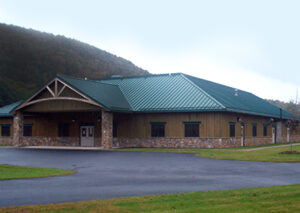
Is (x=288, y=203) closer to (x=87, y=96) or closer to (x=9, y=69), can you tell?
(x=87, y=96)

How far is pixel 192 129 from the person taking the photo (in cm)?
3306

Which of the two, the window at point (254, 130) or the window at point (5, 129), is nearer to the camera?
the window at point (254, 130)

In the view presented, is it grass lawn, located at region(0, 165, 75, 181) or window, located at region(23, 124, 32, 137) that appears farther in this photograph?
window, located at region(23, 124, 32, 137)

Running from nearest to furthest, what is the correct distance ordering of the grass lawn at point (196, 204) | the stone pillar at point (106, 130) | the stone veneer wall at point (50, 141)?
the grass lawn at point (196, 204) < the stone pillar at point (106, 130) < the stone veneer wall at point (50, 141)

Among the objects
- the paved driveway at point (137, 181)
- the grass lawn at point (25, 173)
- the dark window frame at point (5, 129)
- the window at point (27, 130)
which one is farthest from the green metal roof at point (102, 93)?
the grass lawn at point (25, 173)

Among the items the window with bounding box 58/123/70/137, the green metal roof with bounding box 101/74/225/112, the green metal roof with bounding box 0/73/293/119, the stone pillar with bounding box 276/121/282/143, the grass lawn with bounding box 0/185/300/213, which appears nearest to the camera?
the grass lawn with bounding box 0/185/300/213

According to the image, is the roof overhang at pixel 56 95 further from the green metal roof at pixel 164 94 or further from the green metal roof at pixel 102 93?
the green metal roof at pixel 164 94

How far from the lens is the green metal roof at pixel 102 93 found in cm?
3250

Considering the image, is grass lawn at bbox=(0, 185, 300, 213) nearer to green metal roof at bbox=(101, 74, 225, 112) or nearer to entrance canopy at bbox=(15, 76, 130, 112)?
green metal roof at bbox=(101, 74, 225, 112)

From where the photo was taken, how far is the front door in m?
37.0

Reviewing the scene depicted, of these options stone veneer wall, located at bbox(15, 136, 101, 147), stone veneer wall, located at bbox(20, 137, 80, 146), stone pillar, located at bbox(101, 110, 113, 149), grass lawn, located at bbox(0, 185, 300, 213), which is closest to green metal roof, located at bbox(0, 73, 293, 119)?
stone pillar, located at bbox(101, 110, 113, 149)

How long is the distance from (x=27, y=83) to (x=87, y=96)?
7001 centimetres

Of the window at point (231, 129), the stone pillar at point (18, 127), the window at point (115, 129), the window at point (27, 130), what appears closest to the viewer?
the window at point (231, 129)

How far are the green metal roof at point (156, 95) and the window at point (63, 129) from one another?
5.18 m
